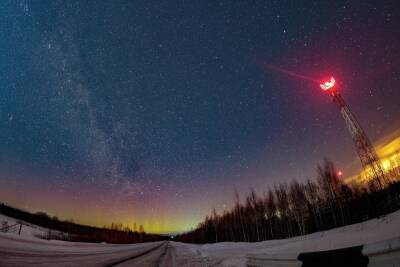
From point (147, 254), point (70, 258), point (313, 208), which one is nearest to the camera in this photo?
point (70, 258)

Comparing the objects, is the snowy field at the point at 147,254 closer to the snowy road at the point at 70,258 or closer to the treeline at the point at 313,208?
the snowy road at the point at 70,258

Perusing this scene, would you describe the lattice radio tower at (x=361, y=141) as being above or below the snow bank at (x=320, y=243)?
above

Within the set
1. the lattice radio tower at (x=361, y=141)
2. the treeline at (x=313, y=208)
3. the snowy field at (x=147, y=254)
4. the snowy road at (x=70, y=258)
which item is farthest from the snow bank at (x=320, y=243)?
the treeline at (x=313, y=208)

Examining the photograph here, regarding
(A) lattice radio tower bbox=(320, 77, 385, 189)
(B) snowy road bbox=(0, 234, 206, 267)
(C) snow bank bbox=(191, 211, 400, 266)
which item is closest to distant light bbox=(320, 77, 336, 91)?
(A) lattice radio tower bbox=(320, 77, 385, 189)

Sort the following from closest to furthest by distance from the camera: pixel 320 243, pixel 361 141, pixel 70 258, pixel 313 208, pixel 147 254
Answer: pixel 70 258 < pixel 320 243 < pixel 147 254 < pixel 361 141 < pixel 313 208

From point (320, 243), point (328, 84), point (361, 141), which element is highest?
point (328, 84)

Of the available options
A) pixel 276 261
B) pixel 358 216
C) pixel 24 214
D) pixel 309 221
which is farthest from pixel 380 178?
pixel 24 214

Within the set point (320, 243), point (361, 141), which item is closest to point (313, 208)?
point (361, 141)

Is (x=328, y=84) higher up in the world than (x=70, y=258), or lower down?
higher up

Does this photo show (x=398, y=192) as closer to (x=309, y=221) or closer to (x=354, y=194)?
(x=354, y=194)

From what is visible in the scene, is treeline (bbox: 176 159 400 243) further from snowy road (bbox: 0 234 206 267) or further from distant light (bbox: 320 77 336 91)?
snowy road (bbox: 0 234 206 267)

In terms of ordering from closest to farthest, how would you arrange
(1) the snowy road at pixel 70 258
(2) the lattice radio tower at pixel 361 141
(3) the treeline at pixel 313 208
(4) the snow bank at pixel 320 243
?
(1) the snowy road at pixel 70 258, (4) the snow bank at pixel 320 243, (2) the lattice radio tower at pixel 361 141, (3) the treeline at pixel 313 208

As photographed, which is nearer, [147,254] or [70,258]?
[70,258]

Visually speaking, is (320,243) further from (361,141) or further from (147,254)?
(361,141)
